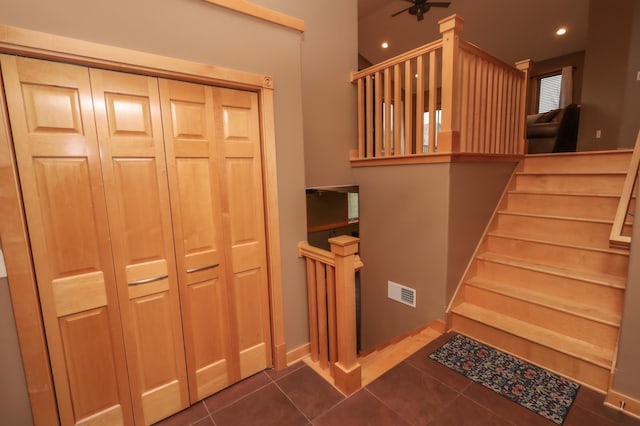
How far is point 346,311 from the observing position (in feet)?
6.08

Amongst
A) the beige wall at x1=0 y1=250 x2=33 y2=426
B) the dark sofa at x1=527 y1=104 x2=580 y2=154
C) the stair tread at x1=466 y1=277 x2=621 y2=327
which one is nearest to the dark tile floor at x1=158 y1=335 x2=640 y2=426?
the stair tread at x1=466 y1=277 x2=621 y2=327

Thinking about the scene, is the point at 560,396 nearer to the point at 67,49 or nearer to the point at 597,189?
the point at 597,189

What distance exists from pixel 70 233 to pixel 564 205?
4041 mm

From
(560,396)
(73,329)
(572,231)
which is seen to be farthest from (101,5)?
(572,231)

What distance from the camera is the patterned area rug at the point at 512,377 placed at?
1780 millimetres

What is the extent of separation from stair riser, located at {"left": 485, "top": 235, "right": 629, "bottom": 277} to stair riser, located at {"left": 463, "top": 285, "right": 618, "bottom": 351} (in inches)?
22.0

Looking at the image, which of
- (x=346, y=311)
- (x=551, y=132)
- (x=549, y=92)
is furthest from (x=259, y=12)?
(x=549, y=92)

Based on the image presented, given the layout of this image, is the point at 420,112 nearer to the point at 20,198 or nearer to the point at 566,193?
the point at 566,193

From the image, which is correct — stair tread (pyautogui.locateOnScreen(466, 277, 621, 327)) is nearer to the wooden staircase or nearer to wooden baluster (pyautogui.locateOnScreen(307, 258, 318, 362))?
the wooden staircase

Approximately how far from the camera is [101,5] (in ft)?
4.68

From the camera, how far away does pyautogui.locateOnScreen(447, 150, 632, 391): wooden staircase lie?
210 centimetres

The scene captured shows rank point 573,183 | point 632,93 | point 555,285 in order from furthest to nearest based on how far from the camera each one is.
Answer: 1. point 632,93
2. point 573,183
3. point 555,285

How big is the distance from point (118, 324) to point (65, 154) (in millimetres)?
936

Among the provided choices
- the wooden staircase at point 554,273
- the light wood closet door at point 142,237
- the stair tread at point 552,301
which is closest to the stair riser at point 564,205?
the wooden staircase at point 554,273
